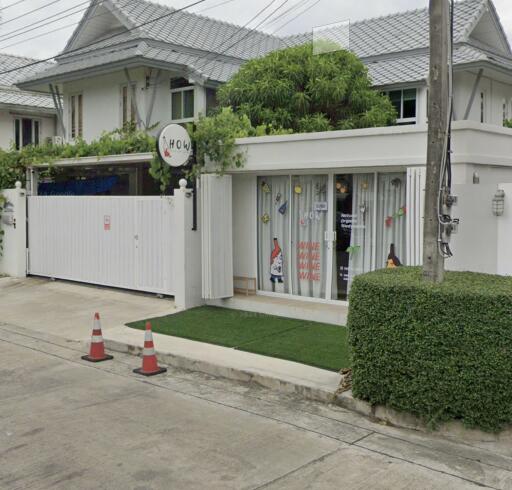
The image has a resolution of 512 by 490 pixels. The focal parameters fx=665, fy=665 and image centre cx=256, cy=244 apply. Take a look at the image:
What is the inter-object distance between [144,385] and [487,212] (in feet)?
17.0

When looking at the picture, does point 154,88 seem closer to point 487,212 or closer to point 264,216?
point 264,216

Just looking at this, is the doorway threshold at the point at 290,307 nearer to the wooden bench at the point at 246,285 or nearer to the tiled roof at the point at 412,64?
the wooden bench at the point at 246,285

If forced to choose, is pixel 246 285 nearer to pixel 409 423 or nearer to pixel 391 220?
pixel 391 220

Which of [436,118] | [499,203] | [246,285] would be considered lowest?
[246,285]

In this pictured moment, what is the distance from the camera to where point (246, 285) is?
1207 cm

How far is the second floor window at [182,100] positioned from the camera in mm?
20516

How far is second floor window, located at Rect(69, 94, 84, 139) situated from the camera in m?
23.2

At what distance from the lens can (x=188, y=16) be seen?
23.7 meters

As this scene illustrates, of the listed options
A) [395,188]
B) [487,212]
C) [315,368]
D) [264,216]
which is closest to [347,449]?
[315,368]

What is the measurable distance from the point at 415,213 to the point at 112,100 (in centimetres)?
1472

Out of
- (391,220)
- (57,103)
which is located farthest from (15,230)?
(391,220)

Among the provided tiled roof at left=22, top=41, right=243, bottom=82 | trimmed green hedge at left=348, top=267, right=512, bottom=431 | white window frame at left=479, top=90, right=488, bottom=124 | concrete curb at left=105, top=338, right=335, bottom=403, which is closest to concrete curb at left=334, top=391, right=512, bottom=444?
trimmed green hedge at left=348, top=267, right=512, bottom=431

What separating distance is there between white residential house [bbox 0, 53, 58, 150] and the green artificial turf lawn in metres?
18.2

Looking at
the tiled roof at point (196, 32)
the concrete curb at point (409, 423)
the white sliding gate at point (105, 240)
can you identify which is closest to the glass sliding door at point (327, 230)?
the white sliding gate at point (105, 240)
